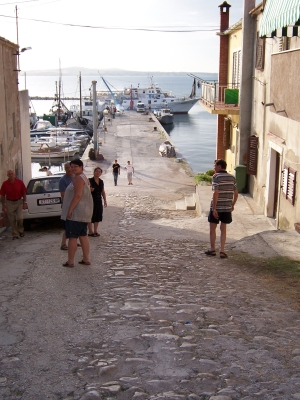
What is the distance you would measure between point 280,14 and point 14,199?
6.55m

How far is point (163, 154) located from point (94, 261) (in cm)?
3091

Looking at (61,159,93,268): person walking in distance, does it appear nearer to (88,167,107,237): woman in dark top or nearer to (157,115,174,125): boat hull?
(88,167,107,237): woman in dark top

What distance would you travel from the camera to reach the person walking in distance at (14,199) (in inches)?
449

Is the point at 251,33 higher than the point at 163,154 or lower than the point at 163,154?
higher

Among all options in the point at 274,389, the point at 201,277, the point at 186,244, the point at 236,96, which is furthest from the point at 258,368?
the point at 236,96

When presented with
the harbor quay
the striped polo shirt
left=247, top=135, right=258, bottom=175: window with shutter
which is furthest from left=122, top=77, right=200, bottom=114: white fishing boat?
the striped polo shirt

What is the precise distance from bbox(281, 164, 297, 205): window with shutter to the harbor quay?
4.62 feet

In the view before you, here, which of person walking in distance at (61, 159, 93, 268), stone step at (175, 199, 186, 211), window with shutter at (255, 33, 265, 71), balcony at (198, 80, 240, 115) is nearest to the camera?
person walking in distance at (61, 159, 93, 268)

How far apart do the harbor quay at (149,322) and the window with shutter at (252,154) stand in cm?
677

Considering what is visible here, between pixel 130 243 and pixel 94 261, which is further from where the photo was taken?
pixel 130 243

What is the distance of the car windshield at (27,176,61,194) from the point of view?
13.2 m

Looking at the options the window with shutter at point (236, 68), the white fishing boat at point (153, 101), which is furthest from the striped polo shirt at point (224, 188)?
the white fishing boat at point (153, 101)

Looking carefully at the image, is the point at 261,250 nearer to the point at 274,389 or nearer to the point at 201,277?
the point at 201,277

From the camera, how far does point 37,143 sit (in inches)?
2021
